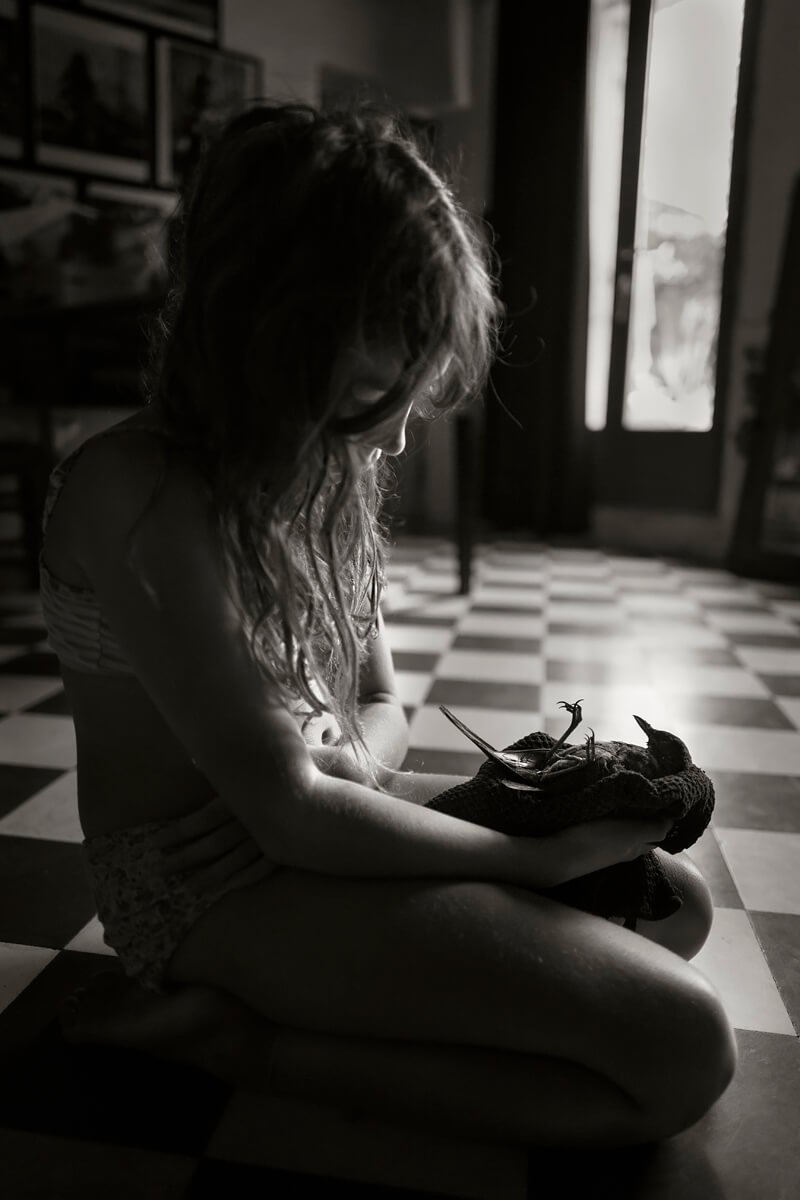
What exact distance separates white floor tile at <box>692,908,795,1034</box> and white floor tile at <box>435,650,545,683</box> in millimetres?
956

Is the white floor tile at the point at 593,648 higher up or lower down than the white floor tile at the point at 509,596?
lower down

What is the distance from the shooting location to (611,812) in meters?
0.66

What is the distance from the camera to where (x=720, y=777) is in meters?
1.40

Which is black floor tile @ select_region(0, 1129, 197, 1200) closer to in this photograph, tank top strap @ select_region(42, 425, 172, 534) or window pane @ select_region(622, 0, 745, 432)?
tank top strap @ select_region(42, 425, 172, 534)

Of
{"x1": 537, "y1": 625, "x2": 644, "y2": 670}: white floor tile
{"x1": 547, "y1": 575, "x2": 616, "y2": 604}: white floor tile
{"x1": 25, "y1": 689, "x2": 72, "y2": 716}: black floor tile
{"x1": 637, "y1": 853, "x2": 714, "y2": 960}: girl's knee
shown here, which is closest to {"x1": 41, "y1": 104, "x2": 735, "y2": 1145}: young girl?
{"x1": 637, "y1": 853, "x2": 714, "y2": 960}: girl's knee

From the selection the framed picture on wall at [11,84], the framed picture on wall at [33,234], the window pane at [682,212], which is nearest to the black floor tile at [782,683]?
the window pane at [682,212]

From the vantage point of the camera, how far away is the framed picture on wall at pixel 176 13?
336cm

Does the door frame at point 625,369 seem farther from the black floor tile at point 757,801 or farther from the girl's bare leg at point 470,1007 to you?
the girl's bare leg at point 470,1007

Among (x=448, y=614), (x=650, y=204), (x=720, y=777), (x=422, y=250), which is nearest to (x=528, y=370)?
(x=650, y=204)

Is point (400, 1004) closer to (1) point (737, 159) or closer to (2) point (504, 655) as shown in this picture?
(2) point (504, 655)

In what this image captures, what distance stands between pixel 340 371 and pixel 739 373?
3439mm

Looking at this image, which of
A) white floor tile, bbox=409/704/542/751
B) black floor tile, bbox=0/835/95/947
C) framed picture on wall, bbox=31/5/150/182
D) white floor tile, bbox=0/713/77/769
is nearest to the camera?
black floor tile, bbox=0/835/95/947

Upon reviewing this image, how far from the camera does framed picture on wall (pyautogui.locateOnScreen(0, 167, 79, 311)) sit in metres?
3.13

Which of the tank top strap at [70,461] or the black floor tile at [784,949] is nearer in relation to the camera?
the tank top strap at [70,461]
